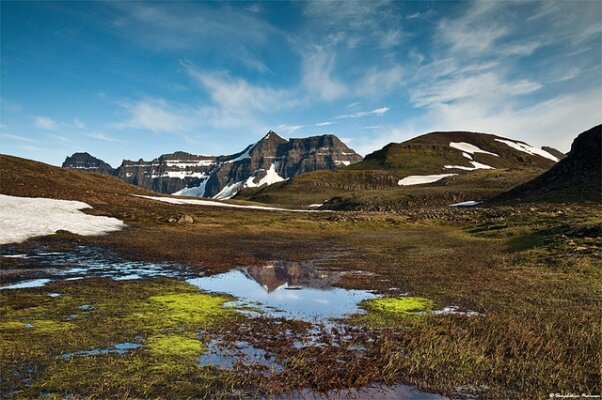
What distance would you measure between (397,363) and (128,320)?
9776 mm

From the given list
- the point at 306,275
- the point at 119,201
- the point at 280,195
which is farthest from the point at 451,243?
the point at 280,195

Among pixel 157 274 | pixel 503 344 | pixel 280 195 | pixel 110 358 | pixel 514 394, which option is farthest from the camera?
pixel 280 195

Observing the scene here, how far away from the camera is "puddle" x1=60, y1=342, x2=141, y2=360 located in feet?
37.5

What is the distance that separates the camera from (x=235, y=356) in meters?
11.9

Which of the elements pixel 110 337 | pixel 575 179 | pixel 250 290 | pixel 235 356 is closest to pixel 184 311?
pixel 110 337

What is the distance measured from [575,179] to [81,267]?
3372 inches

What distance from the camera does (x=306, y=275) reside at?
85.0 ft

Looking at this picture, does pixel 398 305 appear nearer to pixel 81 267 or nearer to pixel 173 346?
pixel 173 346

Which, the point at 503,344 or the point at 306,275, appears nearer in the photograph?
the point at 503,344

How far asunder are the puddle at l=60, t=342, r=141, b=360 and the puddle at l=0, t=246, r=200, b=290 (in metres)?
10.6

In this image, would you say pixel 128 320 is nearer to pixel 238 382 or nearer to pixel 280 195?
pixel 238 382

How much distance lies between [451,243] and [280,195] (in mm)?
146043

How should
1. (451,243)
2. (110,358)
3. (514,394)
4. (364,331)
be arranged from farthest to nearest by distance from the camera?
(451,243), (364,331), (110,358), (514,394)

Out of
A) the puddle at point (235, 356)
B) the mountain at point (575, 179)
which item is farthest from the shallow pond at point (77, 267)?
the mountain at point (575, 179)
